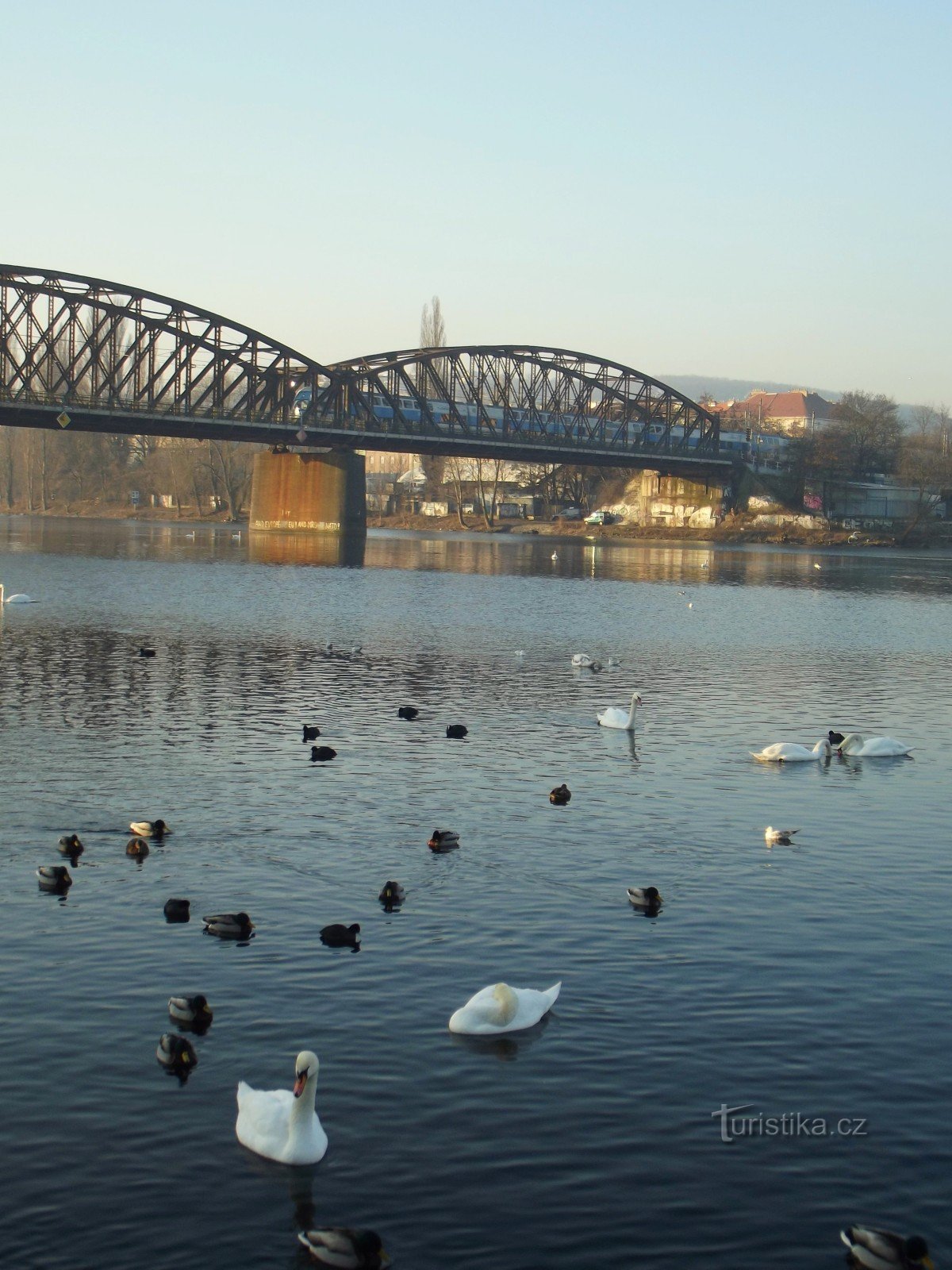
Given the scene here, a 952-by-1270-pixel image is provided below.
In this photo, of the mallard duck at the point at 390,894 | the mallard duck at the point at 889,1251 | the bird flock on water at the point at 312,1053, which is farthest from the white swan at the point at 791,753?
the mallard duck at the point at 889,1251

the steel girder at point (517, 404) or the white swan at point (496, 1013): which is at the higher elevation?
the steel girder at point (517, 404)

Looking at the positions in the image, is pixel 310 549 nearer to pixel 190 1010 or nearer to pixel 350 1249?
pixel 190 1010

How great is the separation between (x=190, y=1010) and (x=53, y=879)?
16.9ft

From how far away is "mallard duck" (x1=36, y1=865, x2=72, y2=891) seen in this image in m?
18.1

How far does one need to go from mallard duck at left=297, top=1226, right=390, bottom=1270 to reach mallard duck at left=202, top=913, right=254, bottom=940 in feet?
22.2

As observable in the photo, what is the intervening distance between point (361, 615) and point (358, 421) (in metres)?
88.3

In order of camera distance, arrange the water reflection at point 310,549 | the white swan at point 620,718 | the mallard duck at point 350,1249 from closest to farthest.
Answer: the mallard duck at point 350,1249
the white swan at point 620,718
the water reflection at point 310,549

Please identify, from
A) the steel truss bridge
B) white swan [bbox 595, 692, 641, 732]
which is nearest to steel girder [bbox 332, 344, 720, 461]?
the steel truss bridge

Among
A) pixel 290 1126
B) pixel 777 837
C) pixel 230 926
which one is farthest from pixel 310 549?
pixel 290 1126

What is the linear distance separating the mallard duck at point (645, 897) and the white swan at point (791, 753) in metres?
10.9

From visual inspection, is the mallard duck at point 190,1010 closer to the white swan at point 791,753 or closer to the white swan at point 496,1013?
the white swan at point 496,1013

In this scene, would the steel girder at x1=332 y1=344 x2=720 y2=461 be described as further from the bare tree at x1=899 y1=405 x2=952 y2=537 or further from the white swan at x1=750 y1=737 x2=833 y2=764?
the white swan at x1=750 y1=737 x2=833 y2=764

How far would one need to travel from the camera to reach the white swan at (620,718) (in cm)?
3192

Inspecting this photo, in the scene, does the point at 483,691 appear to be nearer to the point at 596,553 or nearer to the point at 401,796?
the point at 401,796
